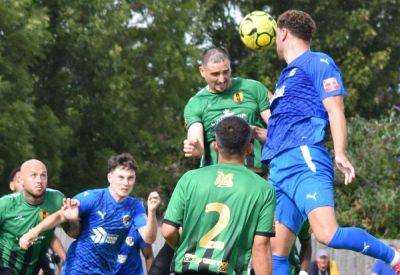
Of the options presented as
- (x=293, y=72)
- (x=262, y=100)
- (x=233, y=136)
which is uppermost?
(x=262, y=100)

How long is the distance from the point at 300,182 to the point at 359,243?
65 centimetres

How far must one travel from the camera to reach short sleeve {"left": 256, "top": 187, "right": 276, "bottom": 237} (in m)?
7.53

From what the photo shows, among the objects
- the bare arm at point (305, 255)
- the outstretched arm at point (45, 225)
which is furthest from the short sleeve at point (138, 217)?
the bare arm at point (305, 255)

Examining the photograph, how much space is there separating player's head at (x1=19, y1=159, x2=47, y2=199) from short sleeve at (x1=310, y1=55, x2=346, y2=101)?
4185mm

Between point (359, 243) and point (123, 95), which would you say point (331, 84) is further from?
point (123, 95)

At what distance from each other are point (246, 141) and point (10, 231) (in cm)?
536

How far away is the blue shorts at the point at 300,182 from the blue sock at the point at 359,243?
246 millimetres

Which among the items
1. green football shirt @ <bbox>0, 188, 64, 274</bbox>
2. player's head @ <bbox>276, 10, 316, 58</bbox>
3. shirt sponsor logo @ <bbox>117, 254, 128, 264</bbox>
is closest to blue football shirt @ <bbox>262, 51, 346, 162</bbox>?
player's head @ <bbox>276, 10, 316, 58</bbox>

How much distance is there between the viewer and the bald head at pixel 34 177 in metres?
12.1

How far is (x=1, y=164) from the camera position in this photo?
24891 mm

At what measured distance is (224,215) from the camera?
7.46 meters

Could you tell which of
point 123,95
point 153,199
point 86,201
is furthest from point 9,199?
point 123,95

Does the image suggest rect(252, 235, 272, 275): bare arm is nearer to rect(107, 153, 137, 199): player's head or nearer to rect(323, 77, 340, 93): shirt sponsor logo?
rect(323, 77, 340, 93): shirt sponsor logo

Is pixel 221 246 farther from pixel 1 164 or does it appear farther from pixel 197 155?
pixel 1 164
